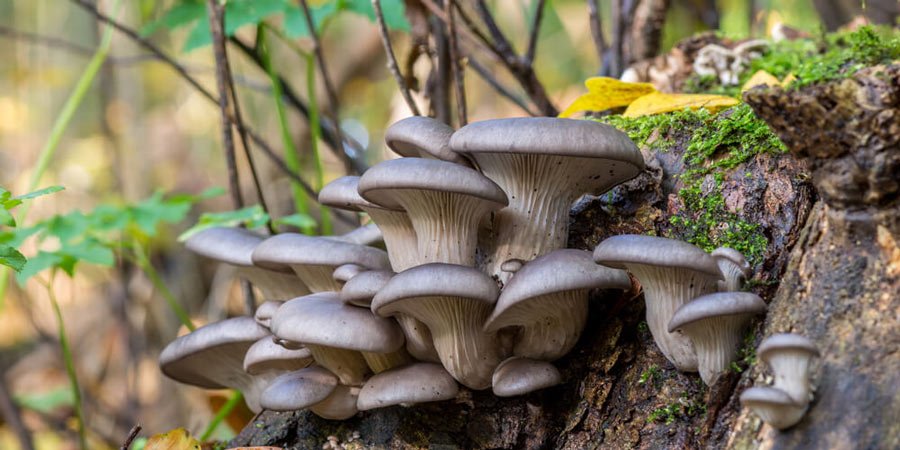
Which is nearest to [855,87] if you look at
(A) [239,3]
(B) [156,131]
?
(A) [239,3]

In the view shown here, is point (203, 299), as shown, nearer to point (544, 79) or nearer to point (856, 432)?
point (544, 79)

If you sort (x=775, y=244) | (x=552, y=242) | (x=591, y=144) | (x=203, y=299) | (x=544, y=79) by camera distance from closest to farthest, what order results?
(x=591, y=144)
(x=775, y=244)
(x=552, y=242)
(x=203, y=299)
(x=544, y=79)

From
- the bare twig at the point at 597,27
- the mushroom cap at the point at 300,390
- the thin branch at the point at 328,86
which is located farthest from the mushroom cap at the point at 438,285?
the bare twig at the point at 597,27

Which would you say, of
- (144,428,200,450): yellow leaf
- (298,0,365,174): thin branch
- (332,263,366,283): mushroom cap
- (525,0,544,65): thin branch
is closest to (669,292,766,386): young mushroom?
(332,263,366,283): mushroom cap

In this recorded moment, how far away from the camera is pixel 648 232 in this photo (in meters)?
2.37

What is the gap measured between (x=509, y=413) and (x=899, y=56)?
181cm

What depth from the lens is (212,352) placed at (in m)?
2.70

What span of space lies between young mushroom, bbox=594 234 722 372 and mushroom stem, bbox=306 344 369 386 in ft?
3.10

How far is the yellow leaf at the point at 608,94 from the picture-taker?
2.90 m

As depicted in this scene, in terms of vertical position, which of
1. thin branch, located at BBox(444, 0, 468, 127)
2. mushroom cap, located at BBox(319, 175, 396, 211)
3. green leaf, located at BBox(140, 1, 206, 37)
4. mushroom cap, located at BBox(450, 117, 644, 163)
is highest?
thin branch, located at BBox(444, 0, 468, 127)

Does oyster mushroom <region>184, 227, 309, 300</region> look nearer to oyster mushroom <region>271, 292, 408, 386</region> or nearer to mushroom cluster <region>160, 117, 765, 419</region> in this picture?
mushroom cluster <region>160, 117, 765, 419</region>

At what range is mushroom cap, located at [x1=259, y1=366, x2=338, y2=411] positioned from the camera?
2260 mm

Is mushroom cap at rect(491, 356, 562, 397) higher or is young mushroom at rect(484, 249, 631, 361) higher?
young mushroom at rect(484, 249, 631, 361)

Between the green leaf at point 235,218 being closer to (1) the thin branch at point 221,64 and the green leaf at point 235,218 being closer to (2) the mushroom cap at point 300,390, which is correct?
(1) the thin branch at point 221,64
